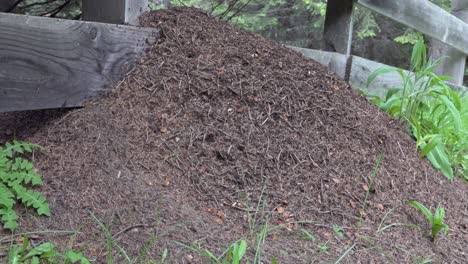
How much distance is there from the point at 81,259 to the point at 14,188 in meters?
0.53

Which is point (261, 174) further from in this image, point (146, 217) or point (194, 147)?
point (146, 217)

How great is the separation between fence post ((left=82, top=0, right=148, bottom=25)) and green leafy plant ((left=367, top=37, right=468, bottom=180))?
1853 mm

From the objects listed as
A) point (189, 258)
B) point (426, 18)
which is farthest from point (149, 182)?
point (426, 18)

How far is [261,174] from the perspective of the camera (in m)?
2.46

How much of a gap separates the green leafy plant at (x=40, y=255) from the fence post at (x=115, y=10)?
1.63 m

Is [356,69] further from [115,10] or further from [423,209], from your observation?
[115,10]

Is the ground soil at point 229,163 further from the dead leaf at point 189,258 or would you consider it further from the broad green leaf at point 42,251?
the broad green leaf at point 42,251

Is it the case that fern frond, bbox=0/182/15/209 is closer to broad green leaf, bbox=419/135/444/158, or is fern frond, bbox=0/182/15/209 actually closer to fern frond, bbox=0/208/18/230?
fern frond, bbox=0/208/18/230

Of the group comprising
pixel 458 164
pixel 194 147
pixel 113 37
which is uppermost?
pixel 113 37

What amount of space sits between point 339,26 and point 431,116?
3.88 ft

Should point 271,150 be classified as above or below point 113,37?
below

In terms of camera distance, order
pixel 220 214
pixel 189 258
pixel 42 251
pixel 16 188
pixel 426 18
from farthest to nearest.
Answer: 1. pixel 426 18
2. pixel 220 214
3. pixel 16 188
4. pixel 189 258
5. pixel 42 251

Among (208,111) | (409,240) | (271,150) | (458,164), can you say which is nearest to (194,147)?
(208,111)

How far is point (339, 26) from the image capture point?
165 inches
